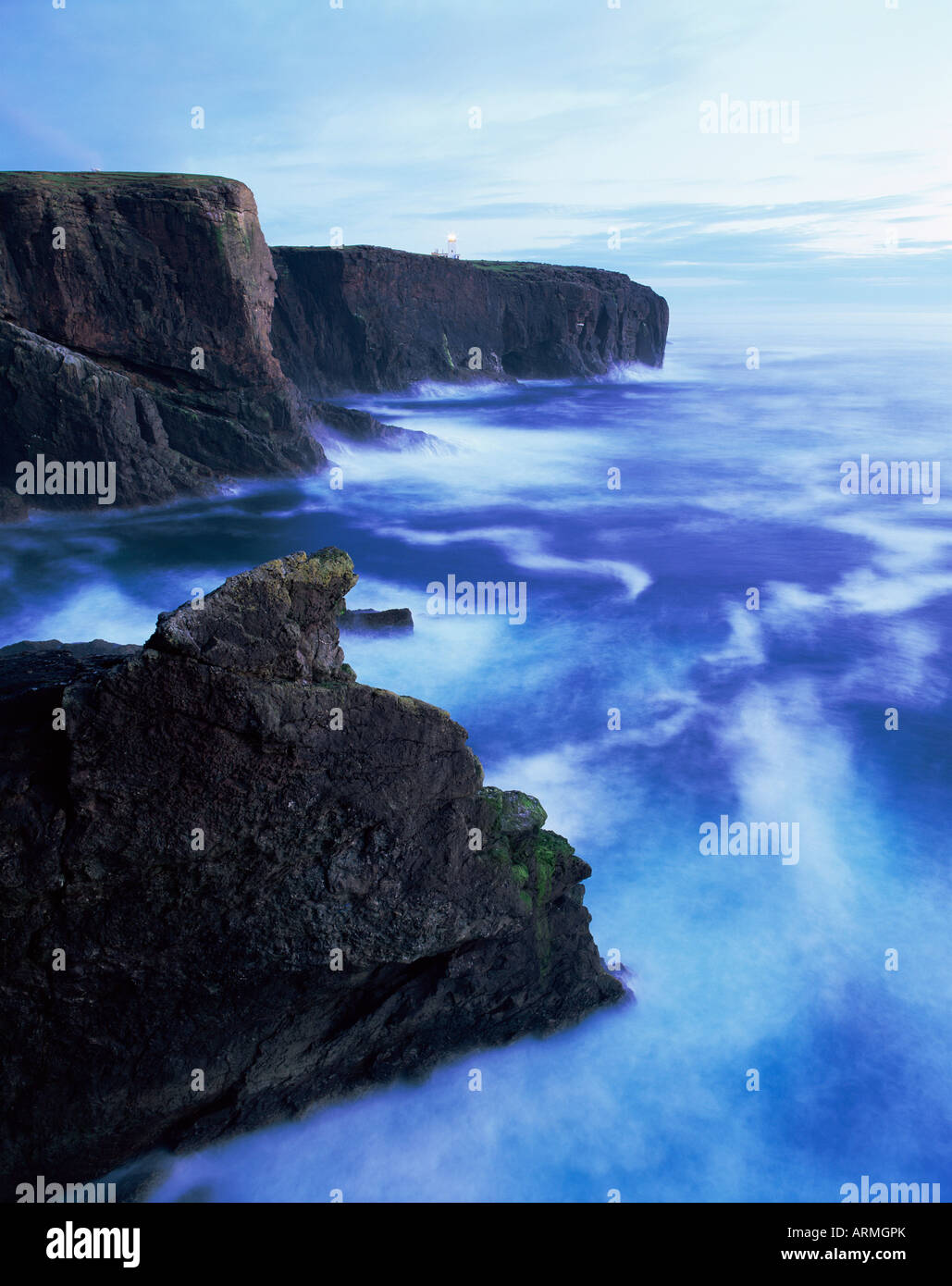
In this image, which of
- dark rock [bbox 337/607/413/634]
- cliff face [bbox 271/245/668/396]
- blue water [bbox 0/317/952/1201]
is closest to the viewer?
Result: blue water [bbox 0/317/952/1201]

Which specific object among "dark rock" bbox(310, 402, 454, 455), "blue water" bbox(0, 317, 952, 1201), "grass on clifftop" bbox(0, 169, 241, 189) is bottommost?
"blue water" bbox(0, 317, 952, 1201)

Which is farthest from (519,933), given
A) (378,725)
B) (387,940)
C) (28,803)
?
(28,803)

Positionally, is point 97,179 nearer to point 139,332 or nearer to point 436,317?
point 139,332

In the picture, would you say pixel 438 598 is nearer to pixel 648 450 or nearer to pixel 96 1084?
pixel 96 1084

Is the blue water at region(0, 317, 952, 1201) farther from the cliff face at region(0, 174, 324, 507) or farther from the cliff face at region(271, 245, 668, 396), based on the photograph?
the cliff face at region(271, 245, 668, 396)

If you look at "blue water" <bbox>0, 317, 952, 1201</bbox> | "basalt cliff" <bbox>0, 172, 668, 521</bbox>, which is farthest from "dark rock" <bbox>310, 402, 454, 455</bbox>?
"blue water" <bbox>0, 317, 952, 1201</bbox>

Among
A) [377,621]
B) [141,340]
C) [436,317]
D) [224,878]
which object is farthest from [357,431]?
[224,878]
